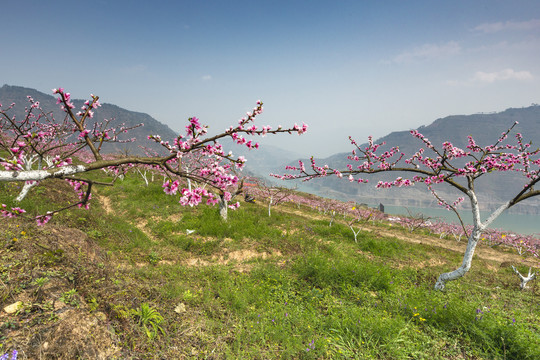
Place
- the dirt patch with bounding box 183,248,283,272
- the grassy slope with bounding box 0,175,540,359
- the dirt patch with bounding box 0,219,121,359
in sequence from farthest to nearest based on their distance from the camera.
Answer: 1. the dirt patch with bounding box 183,248,283,272
2. the grassy slope with bounding box 0,175,540,359
3. the dirt patch with bounding box 0,219,121,359

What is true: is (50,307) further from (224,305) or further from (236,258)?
(236,258)

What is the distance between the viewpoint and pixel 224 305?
19.5ft

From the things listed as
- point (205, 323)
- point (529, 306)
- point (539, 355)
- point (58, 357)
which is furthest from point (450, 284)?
point (58, 357)

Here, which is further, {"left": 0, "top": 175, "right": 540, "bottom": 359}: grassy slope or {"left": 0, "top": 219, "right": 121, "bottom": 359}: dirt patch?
{"left": 0, "top": 175, "right": 540, "bottom": 359}: grassy slope

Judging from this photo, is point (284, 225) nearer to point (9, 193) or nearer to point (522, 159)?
point (522, 159)

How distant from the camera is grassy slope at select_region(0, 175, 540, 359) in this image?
12.1ft

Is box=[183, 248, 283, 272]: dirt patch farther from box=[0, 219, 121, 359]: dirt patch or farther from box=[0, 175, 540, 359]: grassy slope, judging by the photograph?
box=[0, 219, 121, 359]: dirt patch

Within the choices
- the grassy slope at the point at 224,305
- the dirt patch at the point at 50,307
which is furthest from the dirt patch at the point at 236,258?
the dirt patch at the point at 50,307

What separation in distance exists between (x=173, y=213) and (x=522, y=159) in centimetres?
1589

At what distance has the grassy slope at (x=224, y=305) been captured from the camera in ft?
12.1

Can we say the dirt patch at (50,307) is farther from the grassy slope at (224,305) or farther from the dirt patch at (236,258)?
the dirt patch at (236,258)

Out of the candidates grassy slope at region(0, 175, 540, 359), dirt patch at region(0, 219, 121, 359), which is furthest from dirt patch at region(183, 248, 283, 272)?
dirt patch at region(0, 219, 121, 359)

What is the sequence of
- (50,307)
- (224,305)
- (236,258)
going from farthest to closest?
1. (236,258)
2. (224,305)
3. (50,307)

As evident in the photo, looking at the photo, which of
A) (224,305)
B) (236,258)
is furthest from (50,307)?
(236,258)
